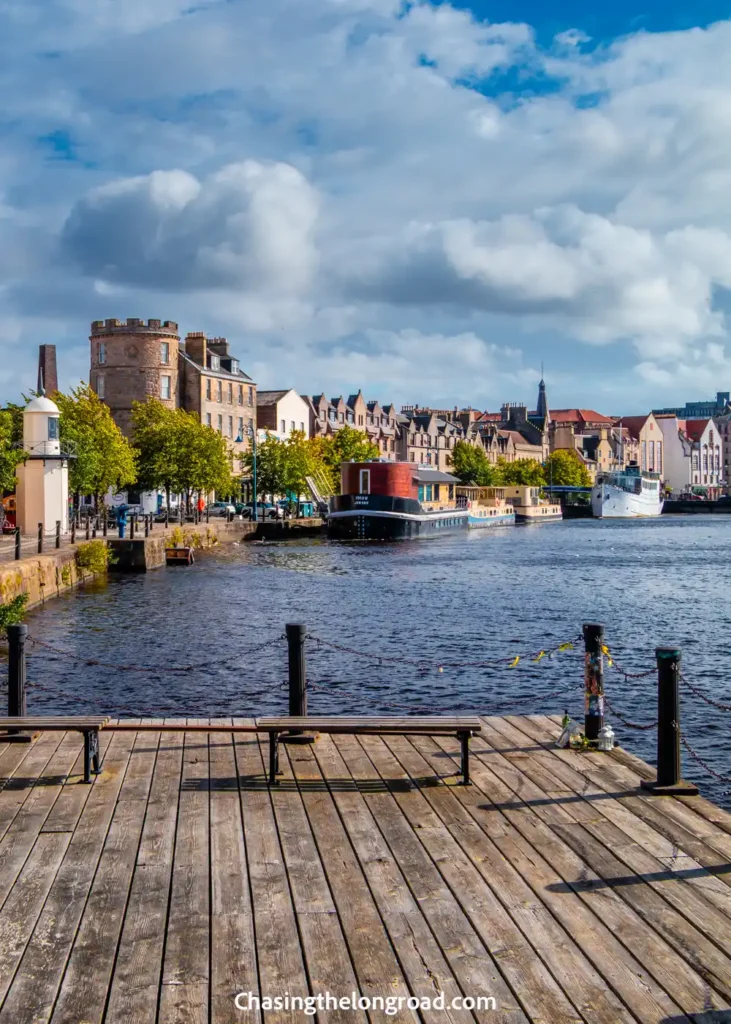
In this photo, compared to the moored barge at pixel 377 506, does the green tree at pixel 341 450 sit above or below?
above

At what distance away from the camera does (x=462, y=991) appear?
548 centimetres

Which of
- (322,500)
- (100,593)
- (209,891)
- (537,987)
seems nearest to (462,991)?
(537,987)

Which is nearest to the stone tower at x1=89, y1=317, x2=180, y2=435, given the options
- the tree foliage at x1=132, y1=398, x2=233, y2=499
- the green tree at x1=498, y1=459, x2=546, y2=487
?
the tree foliage at x1=132, y1=398, x2=233, y2=499

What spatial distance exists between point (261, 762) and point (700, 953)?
16.0ft

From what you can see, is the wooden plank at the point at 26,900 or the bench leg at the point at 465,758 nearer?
the wooden plank at the point at 26,900

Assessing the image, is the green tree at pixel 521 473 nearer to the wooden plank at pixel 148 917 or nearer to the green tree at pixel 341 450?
the green tree at pixel 341 450

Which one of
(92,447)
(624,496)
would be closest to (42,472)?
(92,447)

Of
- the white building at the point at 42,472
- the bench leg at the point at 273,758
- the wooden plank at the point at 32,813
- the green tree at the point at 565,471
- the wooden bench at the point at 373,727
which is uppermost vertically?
the green tree at the point at 565,471

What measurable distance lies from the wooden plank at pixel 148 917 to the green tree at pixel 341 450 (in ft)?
293

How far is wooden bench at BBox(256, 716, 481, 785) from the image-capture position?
9258 mm

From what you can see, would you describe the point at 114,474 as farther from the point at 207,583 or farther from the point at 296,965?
the point at 296,965

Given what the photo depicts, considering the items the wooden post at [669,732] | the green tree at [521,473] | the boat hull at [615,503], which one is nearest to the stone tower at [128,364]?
the boat hull at [615,503]

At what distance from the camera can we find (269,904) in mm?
6570

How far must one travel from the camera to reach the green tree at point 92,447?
5425cm
